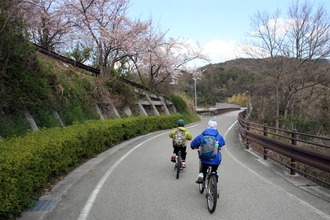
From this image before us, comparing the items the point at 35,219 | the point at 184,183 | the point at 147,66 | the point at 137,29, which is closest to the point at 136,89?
the point at 137,29

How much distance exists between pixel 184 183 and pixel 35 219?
3452mm

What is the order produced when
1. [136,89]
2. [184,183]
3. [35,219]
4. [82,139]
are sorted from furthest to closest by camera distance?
[136,89], [82,139], [184,183], [35,219]

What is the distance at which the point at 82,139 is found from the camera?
9812mm

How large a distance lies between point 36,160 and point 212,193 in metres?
3.35

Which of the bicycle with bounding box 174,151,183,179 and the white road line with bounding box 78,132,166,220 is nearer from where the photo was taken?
the white road line with bounding box 78,132,166,220

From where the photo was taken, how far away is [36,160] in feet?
19.7

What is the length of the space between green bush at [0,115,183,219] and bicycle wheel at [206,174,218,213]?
3.14m

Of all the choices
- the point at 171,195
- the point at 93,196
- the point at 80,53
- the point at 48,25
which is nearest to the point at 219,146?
the point at 171,195

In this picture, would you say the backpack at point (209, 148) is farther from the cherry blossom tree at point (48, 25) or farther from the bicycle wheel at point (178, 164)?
the cherry blossom tree at point (48, 25)

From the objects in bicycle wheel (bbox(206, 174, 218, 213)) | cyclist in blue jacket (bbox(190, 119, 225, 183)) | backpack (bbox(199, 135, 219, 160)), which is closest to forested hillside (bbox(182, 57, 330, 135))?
cyclist in blue jacket (bbox(190, 119, 225, 183))

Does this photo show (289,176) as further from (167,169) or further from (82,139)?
(82,139)

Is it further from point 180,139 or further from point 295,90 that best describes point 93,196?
point 295,90

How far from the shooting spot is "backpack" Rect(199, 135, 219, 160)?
5898 mm

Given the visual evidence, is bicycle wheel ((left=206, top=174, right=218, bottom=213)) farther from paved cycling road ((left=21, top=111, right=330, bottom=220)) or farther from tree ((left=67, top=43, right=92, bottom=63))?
tree ((left=67, top=43, right=92, bottom=63))
